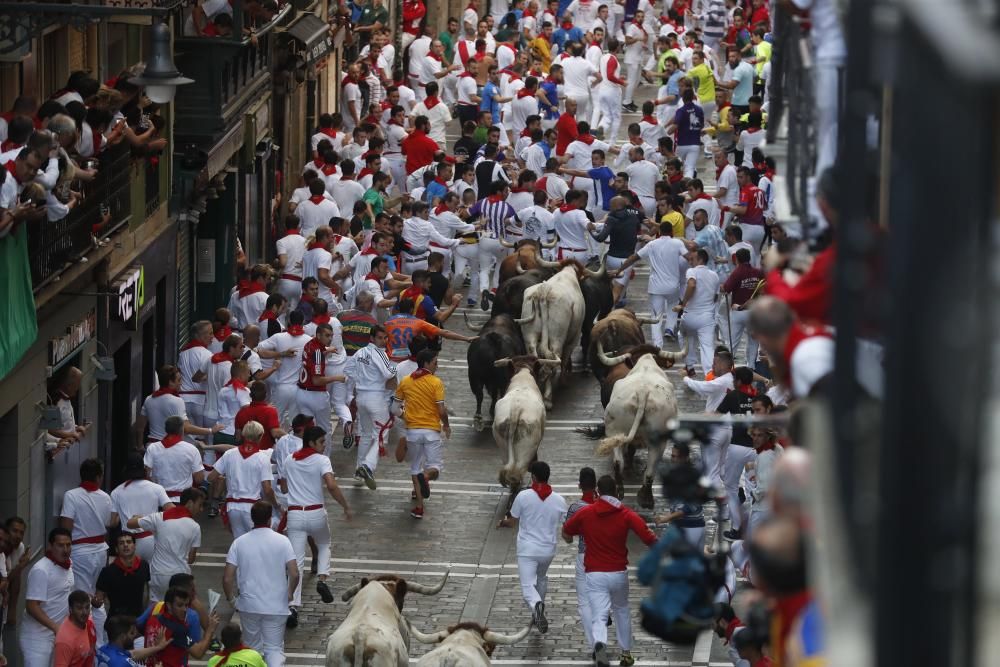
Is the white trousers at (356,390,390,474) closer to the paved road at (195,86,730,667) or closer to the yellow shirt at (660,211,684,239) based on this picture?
the paved road at (195,86,730,667)

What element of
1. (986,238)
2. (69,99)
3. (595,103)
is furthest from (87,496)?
(595,103)

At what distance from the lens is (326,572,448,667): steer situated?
1436 centimetres

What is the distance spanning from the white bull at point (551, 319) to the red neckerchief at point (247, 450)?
6488 millimetres

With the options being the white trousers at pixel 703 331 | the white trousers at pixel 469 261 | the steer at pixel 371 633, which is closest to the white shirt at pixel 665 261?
the white trousers at pixel 703 331

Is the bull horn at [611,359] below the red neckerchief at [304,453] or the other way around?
below

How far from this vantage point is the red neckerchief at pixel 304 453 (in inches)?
693

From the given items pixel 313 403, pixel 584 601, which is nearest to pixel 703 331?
pixel 313 403

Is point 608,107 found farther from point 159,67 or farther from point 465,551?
point 159,67

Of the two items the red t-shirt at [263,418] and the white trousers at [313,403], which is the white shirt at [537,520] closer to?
the red t-shirt at [263,418]

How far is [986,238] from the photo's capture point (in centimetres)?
330

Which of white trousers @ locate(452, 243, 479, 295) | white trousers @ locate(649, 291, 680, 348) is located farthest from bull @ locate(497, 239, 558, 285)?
white trousers @ locate(649, 291, 680, 348)

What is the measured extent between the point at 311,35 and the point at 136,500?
664 inches

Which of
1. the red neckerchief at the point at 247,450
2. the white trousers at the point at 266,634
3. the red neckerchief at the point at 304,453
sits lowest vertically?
the white trousers at the point at 266,634

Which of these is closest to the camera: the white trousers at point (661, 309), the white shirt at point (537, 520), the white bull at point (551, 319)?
the white shirt at point (537, 520)
